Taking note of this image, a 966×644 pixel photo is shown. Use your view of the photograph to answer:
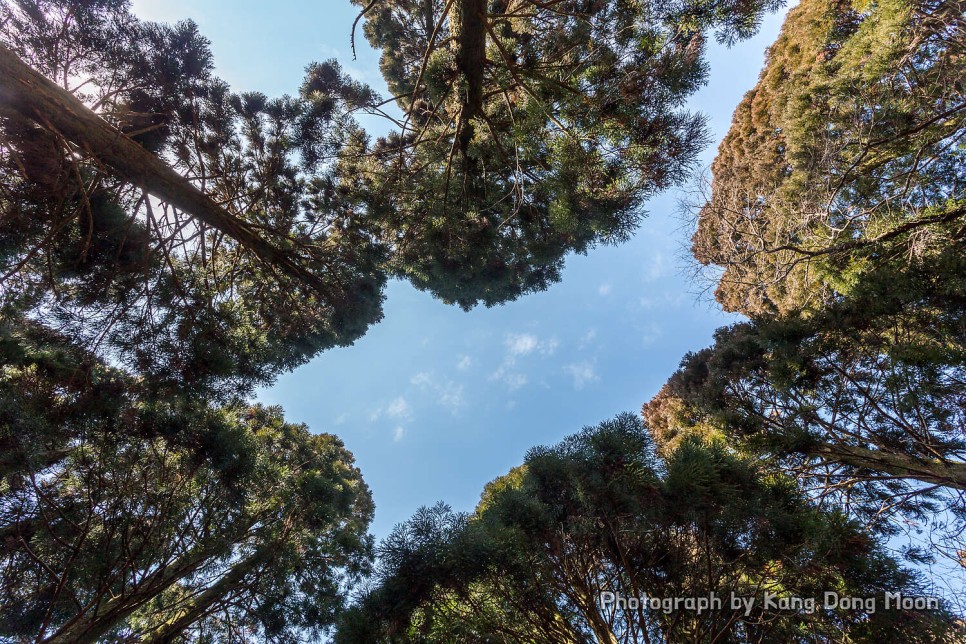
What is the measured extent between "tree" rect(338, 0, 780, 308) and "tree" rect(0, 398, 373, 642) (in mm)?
3950

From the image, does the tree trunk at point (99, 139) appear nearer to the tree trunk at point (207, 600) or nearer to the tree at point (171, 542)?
the tree at point (171, 542)

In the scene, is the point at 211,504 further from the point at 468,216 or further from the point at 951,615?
the point at 951,615

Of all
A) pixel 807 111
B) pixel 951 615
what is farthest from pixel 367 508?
pixel 807 111

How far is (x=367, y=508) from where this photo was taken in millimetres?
10539

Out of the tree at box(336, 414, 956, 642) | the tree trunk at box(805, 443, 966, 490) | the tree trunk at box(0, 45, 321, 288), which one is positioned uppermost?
the tree trunk at box(0, 45, 321, 288)

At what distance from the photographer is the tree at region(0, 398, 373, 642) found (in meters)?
4.06

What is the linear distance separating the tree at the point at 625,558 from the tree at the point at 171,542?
282 centimetres

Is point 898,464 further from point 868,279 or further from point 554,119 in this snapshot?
point 554,119

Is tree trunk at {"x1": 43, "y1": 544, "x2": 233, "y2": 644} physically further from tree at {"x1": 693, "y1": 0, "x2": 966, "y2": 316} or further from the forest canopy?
tree at {"x1": 693, "y1": 0, "x2": 966, "y2": 316}

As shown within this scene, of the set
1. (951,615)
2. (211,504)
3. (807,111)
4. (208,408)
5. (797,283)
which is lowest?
(211,504)

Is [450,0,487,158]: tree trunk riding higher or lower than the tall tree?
higher

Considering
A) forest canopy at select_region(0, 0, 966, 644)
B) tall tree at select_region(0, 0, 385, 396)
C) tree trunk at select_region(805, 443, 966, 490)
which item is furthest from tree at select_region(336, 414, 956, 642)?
tall tree at select_region(0, 0, 385, 396)

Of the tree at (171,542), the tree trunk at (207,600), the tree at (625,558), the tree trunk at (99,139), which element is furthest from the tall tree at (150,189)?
the tree at (625,558)

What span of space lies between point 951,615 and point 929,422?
2185 mm
